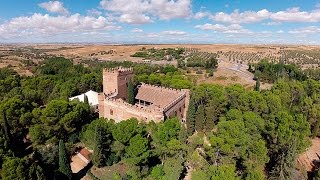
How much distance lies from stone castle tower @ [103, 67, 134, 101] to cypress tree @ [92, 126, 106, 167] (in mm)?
13462

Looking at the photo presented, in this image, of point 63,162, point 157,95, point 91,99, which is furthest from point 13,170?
point 157,95

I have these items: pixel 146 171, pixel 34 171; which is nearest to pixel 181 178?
pixel 146 171

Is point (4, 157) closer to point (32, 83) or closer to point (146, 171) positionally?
point (146, 171)

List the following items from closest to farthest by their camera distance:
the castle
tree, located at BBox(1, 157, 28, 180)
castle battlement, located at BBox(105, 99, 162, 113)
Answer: tree, located at BBox(1, 157, 28, 180) → castle battlement, located at BBox(105, 99, 162, 113) → the castle

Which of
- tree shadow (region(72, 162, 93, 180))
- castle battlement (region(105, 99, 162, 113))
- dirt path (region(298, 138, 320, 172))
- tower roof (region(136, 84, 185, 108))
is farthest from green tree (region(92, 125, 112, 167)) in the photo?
dirt path (region(298, 138, 320, 172))

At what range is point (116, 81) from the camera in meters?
45.9

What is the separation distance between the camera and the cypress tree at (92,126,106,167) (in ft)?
105

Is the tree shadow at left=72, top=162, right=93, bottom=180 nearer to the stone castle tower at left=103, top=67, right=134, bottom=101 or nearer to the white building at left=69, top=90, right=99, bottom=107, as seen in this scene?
the stone castle tower at left=103, top=67, right=134, bottom=101

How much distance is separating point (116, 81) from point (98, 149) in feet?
52.7

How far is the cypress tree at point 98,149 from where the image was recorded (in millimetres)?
31859

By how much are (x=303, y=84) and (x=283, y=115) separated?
20.5 metres

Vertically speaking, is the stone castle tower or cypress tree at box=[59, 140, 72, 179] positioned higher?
the stone castle tower

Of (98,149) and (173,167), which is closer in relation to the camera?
(173,167)

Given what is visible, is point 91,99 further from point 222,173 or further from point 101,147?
point 222,173
